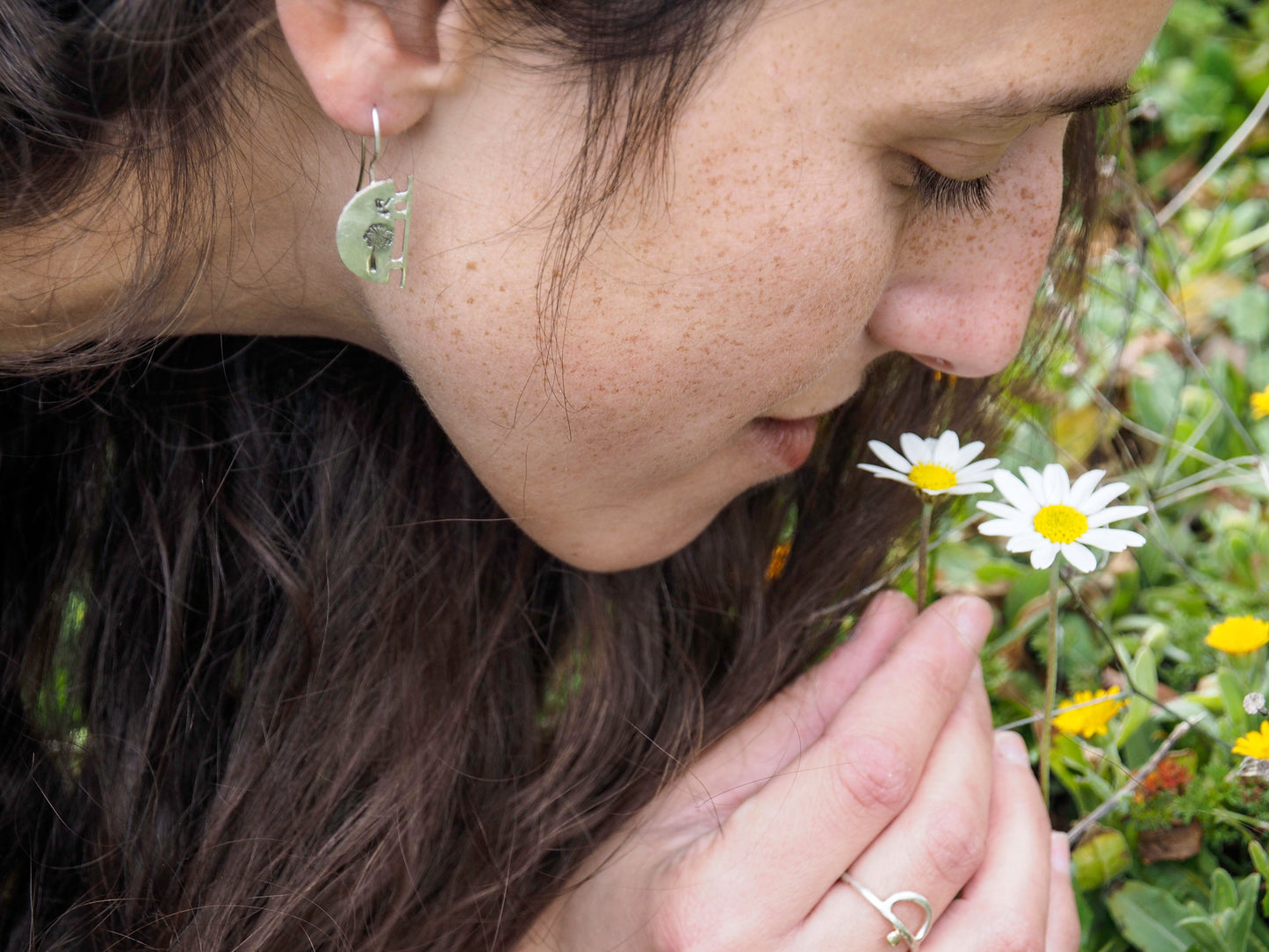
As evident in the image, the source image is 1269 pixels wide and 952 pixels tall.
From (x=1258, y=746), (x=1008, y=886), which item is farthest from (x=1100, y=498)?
(x=1008, y=886)

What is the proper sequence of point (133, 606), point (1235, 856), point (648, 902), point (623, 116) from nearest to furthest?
point (623, 116), point (648, 902), point (1235, 856), point (133, 606)

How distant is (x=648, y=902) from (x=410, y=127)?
76 cm

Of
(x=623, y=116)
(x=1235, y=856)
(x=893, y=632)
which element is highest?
(x=623, y=116)

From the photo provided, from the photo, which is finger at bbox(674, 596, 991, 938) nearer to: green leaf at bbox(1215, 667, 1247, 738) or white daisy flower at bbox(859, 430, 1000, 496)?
white daisy flower at bbox(859, 430, 1000, 496)

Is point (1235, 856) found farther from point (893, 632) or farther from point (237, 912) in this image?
point (237, 912)

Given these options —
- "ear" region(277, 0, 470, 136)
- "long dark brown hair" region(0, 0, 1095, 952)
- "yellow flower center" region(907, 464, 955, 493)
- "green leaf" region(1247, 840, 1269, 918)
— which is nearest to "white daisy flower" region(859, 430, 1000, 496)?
"yellow flower center" region(907, 464, 955, 493)

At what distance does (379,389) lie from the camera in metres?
1.49

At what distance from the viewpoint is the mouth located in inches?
49.1

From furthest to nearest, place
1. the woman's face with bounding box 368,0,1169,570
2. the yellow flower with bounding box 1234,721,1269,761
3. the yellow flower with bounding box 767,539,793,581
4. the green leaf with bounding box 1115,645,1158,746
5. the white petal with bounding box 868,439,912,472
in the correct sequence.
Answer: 1. the yellow flower with bounding box 767,539,793,581
2. the green leaf with bounding box 1115,645,1158,746
3. the white petal with bounding box 868,439,912,472
4. the yellow flower with bounding box 1234,721,1269,761
5. the woman's face with bounding box 368,0,1169,570

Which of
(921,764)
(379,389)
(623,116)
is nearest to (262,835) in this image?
(379,389)

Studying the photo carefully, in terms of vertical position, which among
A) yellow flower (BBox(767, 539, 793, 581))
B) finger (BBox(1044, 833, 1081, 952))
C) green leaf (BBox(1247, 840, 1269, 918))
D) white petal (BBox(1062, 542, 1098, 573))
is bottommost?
finger (BBox(1044, 833, 1081, 952))

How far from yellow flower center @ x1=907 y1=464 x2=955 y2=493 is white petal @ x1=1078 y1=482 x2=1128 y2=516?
13cm

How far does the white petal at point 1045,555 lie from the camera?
1050 mm

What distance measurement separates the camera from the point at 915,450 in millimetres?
1263
